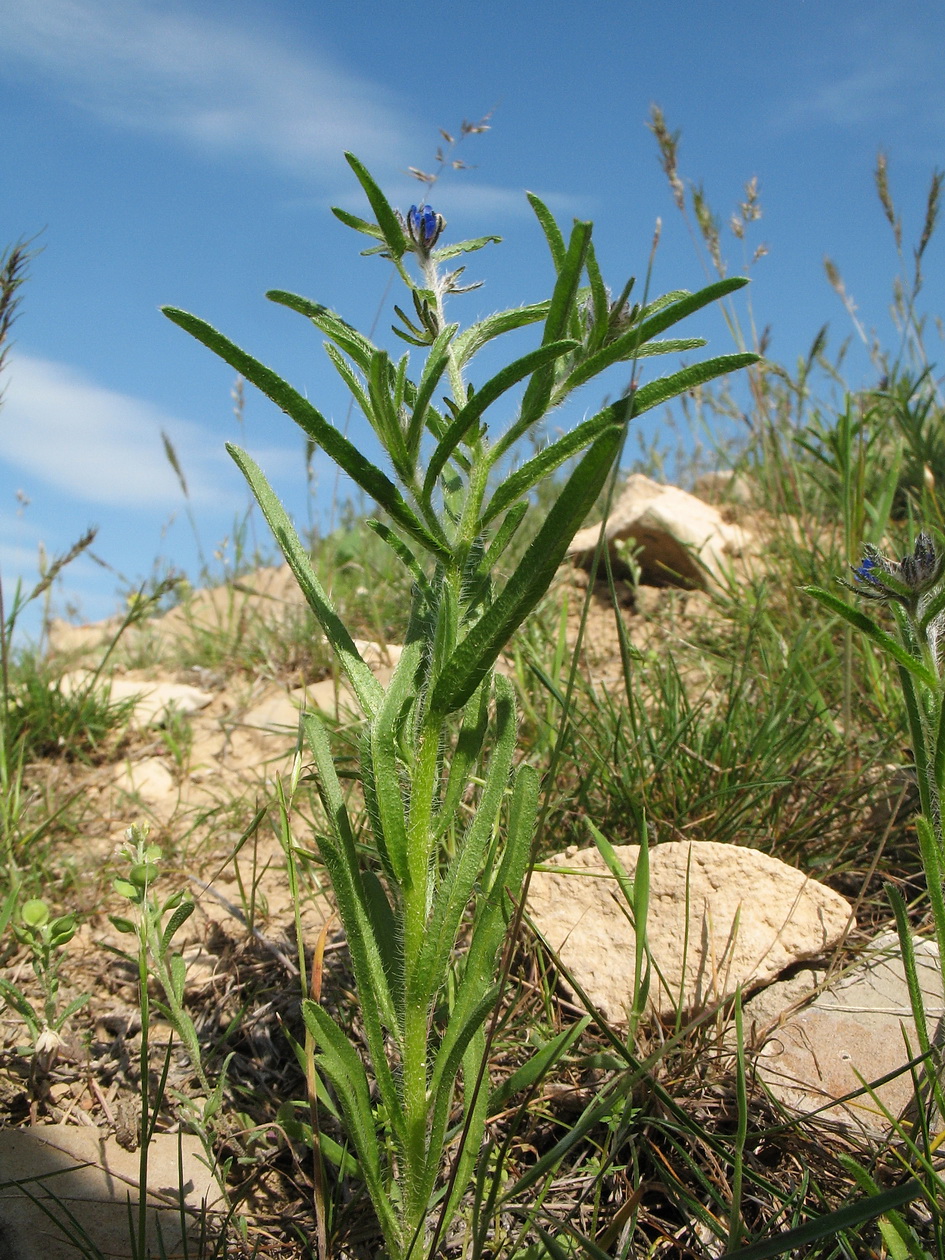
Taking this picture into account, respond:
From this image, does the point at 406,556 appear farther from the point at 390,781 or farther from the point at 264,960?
the point at 264,960

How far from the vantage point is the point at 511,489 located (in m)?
1.20

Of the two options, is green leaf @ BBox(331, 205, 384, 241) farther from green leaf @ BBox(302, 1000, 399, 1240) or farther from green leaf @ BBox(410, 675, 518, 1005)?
green leaf @ BBox(302, 1000, 399, 1240)

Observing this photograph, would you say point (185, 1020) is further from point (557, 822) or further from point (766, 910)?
point (766, 910)

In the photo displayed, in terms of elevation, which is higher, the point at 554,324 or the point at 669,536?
the point at 669,536

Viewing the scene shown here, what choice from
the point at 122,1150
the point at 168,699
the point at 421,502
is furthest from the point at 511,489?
the point at 168,699

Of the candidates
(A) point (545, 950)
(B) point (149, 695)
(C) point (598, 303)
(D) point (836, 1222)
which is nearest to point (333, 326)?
(C) point (598, 303)

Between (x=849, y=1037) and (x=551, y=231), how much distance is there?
1372mm

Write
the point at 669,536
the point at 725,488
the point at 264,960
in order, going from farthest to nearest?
the point at 725,488, the point at 669,536, the point at 264,960

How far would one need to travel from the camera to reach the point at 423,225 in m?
1.31

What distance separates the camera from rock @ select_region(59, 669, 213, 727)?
10.4ft

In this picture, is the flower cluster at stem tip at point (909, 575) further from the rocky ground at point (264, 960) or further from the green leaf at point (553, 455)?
the rocky ground at point (264, 960)

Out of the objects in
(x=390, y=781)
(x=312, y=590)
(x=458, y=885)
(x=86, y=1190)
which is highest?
(x=312, y=590)

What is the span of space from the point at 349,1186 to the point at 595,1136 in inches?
15.5

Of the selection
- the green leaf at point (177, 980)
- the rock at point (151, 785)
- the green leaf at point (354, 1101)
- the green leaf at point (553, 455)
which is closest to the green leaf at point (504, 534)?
the green leaf at point (553, 455)
